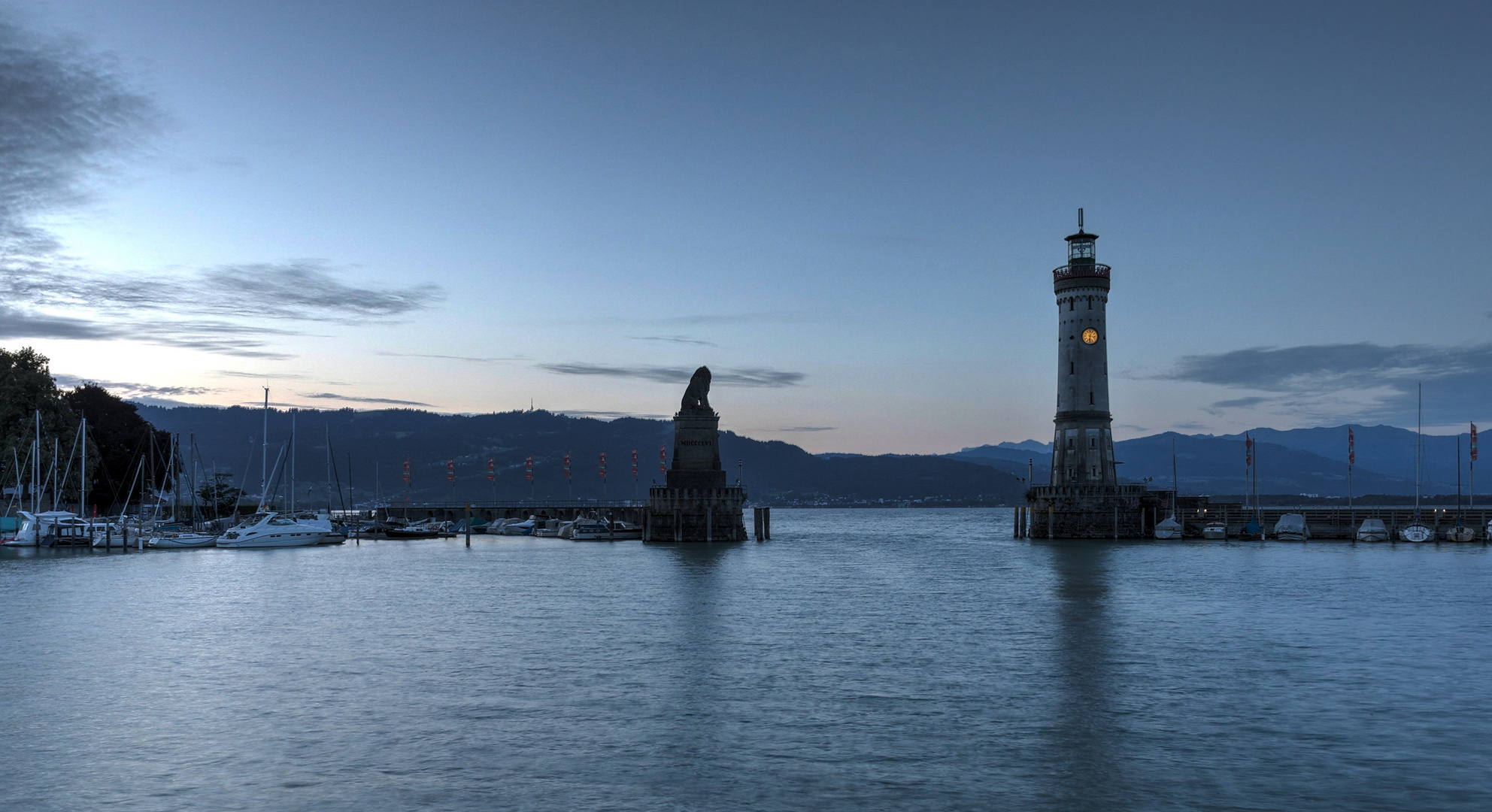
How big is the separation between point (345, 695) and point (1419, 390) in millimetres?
110819

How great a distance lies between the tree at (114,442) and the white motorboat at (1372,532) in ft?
380

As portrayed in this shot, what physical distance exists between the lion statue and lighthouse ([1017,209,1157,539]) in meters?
30.4

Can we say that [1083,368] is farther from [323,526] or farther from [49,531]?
[49,531]

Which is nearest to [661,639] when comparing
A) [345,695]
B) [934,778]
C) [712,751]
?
[345,695]

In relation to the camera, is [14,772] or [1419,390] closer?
[14,772]

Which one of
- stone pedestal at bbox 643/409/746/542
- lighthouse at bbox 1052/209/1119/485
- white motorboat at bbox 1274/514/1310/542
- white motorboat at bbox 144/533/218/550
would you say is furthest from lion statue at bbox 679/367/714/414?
white motorboat at bbox 1274/514/1310/542

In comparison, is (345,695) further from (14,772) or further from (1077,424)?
(1077,424)

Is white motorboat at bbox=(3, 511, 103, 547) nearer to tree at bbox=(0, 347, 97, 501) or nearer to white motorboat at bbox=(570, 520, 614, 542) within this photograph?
tree at bbox=(0, 347, 97, 501)

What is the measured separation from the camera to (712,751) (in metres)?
20.6

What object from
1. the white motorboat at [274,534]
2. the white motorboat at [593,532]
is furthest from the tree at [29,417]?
the white motorboat at [593,532]

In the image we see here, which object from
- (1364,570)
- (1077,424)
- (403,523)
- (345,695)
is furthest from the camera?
(403,523)

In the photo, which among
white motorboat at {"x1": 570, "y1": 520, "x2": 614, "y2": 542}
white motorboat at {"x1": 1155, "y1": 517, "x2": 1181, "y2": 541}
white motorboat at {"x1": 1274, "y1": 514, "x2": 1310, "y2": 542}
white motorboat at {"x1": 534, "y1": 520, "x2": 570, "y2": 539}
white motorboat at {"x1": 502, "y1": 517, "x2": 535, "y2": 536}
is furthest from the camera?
white motorboat at {"x1": 502, "y1": 517, "x2": 535, "y2": 536}

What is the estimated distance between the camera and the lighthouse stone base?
9575cm

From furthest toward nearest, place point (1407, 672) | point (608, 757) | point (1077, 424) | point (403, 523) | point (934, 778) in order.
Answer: point (403, 523), point (1077, 424), point (1407, 672), point (608, 757), point (934, 778)
